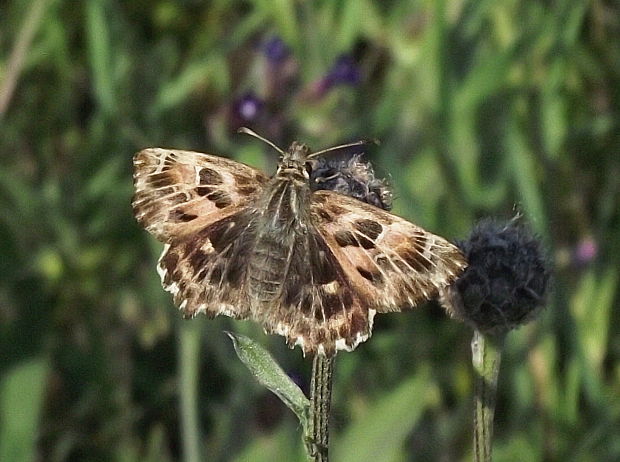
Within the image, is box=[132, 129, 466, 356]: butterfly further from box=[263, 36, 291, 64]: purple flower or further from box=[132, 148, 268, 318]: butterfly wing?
box=[263, 36, 291, 64]: purple flower

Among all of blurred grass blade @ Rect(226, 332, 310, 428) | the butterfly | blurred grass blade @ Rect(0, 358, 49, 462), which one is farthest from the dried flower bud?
blurred grass blade @ Rect(0, 358, 49, 462)

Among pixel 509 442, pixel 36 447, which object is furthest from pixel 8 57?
pixel 509 442

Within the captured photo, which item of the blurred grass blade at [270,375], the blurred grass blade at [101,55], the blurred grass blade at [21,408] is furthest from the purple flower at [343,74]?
the blurred grass blade at [270,375]

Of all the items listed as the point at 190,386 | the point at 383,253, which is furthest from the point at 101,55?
the point at 383,253

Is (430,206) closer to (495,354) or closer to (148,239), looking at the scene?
(148,239)

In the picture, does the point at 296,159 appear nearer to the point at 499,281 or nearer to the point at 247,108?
the point at 499,281

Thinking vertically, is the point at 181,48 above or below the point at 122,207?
above

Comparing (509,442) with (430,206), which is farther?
(430,206)
